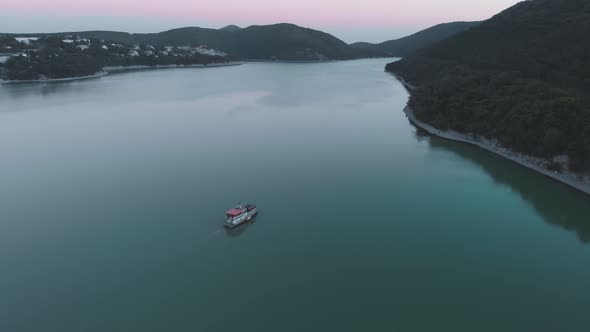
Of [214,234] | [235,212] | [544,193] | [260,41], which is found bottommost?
[544,193]

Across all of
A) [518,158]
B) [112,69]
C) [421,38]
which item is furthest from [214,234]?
[421,38]

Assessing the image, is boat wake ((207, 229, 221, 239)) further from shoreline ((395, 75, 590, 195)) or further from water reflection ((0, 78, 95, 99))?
water reflection ((0, 78, 95, 99))

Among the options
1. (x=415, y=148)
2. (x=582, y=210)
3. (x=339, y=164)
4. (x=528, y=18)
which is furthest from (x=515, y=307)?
(x=528, y=18)

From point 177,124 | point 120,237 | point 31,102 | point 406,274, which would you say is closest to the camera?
point 406,274

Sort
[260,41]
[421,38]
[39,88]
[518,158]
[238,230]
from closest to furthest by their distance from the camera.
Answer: [238,230], [518,158], [39,88], [260,41], [421,38]

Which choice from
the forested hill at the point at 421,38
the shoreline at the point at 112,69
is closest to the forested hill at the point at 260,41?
the forested hill at the point at 421,38

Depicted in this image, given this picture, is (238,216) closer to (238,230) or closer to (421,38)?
(238,230)

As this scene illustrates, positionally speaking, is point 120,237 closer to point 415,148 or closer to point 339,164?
point 339,164
